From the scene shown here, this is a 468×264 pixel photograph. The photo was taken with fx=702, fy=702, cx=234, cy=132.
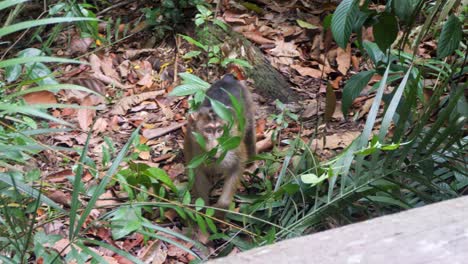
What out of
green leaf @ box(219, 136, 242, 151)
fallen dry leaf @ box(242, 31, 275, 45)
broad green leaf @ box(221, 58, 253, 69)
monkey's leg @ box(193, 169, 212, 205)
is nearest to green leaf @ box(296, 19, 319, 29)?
fallen dry leaf @ box(242, 31, 275, 45)

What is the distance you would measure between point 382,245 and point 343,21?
6.54 ft

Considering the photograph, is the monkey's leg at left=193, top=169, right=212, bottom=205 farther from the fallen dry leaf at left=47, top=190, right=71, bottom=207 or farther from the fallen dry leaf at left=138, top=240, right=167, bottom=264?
the fallen dry leaf at left=47, top=190, right=71, bottom=207

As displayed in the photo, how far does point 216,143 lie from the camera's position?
4.58 metres

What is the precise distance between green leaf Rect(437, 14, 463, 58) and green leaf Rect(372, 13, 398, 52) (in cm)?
26

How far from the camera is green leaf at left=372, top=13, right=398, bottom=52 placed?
140 inches

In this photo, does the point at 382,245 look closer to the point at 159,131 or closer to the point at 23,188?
the point at 23,188

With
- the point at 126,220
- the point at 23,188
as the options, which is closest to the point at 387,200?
the point at 126,220

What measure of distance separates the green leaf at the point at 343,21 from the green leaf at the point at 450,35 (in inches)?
21.0

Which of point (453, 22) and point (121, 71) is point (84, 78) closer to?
point (121, 71)

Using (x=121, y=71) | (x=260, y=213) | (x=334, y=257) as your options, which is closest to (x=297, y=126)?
(x=260, y=213)

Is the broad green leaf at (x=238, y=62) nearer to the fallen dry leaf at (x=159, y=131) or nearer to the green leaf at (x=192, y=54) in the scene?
the green leaf at (x=192, y=54)

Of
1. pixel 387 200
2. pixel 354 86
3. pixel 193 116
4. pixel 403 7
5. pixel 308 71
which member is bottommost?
pixel 308 71

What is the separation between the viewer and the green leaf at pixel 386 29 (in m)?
3.57

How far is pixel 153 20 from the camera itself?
20.9ft
